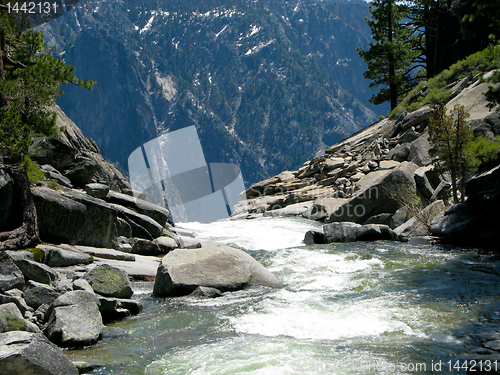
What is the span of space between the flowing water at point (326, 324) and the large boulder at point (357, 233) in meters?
4.27

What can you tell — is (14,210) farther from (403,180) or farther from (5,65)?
(403,180)

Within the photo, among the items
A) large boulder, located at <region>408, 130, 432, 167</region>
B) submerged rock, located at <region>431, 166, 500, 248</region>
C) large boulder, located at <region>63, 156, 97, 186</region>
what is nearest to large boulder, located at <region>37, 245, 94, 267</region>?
large boulder, located at <region>63, 156, 97, 186</region>

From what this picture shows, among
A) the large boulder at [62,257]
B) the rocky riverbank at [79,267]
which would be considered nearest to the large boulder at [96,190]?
the rocky riverbank at [79,267]

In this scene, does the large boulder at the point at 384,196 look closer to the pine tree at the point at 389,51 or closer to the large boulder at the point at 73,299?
the large boulder at the point at 73,299

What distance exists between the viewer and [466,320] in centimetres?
666

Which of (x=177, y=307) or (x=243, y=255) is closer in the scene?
(x=177, y=307)

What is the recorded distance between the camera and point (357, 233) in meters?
16.4

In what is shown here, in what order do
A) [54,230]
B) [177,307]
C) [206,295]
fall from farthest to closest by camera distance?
[54,230] < [206,295] < [177,307]

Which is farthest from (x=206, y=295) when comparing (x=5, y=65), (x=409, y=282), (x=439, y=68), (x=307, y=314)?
(x=439, y=68)

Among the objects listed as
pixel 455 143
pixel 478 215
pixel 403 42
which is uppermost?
pixel 403 42

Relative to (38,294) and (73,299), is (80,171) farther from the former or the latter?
(73,299)

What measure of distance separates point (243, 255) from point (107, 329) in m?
4.56

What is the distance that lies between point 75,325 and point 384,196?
49.4ft

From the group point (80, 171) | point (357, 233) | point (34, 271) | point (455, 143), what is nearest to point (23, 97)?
point (80, 171)
